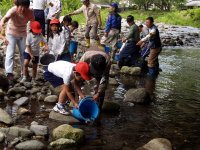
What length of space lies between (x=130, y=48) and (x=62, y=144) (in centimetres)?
652

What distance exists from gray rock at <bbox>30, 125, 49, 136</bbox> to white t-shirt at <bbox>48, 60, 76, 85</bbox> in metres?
0.85

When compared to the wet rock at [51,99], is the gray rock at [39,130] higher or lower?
higher

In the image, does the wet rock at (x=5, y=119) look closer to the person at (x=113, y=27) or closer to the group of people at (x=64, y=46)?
the group of people at (x=64, y=46)

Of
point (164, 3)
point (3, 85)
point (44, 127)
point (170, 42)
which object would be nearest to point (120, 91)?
point (3, 85)

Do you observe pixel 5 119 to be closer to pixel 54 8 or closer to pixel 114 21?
pixel 54 8

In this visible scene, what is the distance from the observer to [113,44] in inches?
464

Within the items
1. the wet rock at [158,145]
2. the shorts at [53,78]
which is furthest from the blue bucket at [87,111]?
the wet rock at [158,145]

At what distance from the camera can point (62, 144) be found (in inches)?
193

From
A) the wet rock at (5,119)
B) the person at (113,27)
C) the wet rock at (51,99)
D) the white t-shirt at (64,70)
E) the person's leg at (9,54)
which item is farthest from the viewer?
the person at (113,27)

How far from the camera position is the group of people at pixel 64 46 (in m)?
5.78

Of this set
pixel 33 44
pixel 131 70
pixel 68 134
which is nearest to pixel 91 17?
pixel 131 70

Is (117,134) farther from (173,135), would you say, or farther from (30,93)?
(30,93)

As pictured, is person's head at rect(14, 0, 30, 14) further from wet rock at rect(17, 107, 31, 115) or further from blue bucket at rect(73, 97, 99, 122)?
blue bucket at rect(73, 97, 99, 122)

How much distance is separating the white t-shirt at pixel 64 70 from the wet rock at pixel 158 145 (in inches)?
62.2
